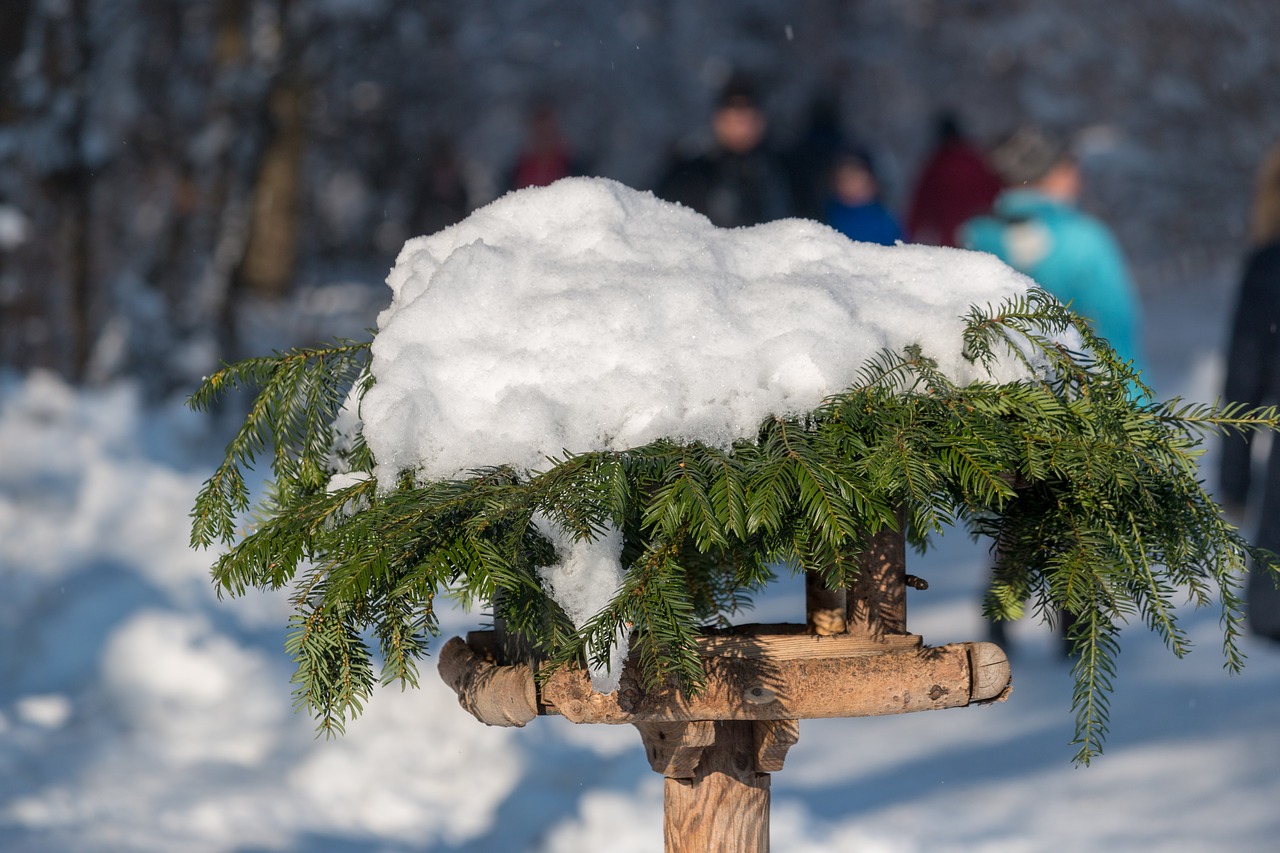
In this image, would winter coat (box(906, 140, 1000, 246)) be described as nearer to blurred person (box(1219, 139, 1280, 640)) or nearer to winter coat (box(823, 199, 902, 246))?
winter coat (box(823, 199, 902, 246))

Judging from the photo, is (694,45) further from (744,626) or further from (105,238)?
(744,626)

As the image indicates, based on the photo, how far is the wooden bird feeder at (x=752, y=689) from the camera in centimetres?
197

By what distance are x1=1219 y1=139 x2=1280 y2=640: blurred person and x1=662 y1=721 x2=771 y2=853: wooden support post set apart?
2.55 m

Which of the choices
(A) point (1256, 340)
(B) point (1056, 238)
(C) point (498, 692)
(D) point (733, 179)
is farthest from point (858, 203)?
(C) point (498, 692)

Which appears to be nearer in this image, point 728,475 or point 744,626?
point 728,475

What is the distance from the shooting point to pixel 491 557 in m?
1.73

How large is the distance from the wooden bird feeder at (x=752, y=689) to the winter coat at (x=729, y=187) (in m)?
4.28

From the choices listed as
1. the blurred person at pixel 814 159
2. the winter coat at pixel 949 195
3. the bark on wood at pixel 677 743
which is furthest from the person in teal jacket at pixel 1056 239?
the winter coat at pixel 949 195

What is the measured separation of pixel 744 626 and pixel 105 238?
949cm

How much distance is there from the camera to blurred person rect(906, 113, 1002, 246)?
9.20m

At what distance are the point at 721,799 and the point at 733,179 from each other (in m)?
4.48

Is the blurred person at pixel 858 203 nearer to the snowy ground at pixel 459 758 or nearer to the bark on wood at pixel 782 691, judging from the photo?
the snowy ground at pixel 459 758

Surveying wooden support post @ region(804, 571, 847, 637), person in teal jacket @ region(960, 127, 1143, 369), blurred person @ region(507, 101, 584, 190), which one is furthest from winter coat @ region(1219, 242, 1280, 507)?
blurred person @ region(507, 101, 584, 190)

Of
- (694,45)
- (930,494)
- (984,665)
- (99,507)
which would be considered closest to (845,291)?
(930,494)
